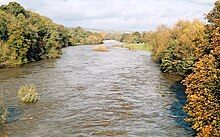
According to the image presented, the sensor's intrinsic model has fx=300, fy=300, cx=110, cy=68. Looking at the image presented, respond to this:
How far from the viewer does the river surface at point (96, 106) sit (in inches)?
995

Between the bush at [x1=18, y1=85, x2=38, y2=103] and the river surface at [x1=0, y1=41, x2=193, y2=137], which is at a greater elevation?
the bush at [x1=18, y1=85, x2=38, y2=103]

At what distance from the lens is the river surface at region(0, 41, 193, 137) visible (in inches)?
995

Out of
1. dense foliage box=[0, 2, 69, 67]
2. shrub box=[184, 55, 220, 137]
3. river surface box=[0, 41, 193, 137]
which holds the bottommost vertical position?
river surface box=[0, 41, 193, 137]

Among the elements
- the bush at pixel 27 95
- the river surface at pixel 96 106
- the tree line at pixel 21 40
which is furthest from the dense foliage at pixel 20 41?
the bush at pixel 27 95

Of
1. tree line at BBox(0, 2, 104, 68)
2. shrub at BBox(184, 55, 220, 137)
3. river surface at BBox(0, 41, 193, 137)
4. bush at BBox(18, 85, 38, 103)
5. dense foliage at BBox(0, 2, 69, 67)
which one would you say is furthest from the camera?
tree line at BBox(0, 2, 104, 68)

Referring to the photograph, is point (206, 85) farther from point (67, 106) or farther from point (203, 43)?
point (67, 106)

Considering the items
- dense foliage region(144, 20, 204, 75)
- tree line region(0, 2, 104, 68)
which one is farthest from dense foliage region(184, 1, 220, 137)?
tree line region(0, 2, 104, 68)

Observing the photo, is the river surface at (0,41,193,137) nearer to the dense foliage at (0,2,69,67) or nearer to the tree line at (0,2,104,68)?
the dense foliage at (0,2,69,67)

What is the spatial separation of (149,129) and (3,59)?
144 feet

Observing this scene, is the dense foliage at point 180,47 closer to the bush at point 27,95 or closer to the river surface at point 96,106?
the river surface at point 96,106

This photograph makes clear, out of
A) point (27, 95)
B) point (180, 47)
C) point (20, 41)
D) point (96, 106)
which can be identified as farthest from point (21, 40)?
point (96, 106)

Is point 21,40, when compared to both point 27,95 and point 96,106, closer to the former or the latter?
point 27,95

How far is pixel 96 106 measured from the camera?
3256cm

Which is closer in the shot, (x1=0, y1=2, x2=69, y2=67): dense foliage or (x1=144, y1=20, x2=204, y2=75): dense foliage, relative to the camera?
(x1=144, y1=20, x2=204, y2=75): dense foliage
